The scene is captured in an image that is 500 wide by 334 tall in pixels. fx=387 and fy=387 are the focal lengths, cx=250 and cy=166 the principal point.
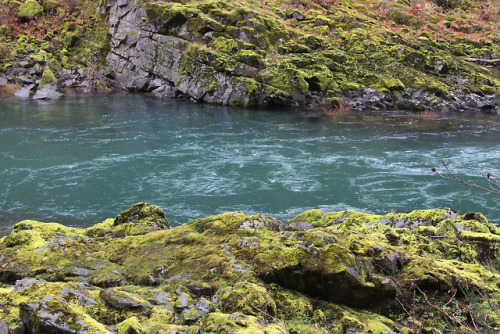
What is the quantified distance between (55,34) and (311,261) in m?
34.3

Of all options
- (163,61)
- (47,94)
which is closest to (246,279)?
(163,61)

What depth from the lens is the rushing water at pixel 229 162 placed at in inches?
384

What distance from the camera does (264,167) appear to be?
12734mm

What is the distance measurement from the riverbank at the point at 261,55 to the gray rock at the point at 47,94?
0.38ft

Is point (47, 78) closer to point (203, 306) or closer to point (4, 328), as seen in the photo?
point (203, 306)

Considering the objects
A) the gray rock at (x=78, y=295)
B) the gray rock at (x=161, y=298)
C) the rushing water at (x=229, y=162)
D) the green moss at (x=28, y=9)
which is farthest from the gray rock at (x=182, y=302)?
the green moss at (x=28, y=9)

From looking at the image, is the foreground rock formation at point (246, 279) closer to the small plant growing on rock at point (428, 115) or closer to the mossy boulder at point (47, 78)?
the small plant growing on rock at point (428, 115)

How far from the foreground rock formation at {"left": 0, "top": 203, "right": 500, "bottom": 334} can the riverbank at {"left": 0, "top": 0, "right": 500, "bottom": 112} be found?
63.2ft

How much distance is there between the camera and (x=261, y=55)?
25.7 m

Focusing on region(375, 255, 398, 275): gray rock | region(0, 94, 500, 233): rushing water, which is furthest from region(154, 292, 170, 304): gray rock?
region(0, 94, 500, 233): rushing water

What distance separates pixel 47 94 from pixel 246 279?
2524 cm

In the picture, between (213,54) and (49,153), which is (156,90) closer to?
(213,54)

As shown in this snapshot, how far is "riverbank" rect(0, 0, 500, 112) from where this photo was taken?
24.7 metres

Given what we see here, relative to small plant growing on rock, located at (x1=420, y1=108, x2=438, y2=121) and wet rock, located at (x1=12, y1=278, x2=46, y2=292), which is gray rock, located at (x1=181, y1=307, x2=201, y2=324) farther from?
small plant growing on rock, located at (x1=420, y1=108, x2=438, y2=121)
